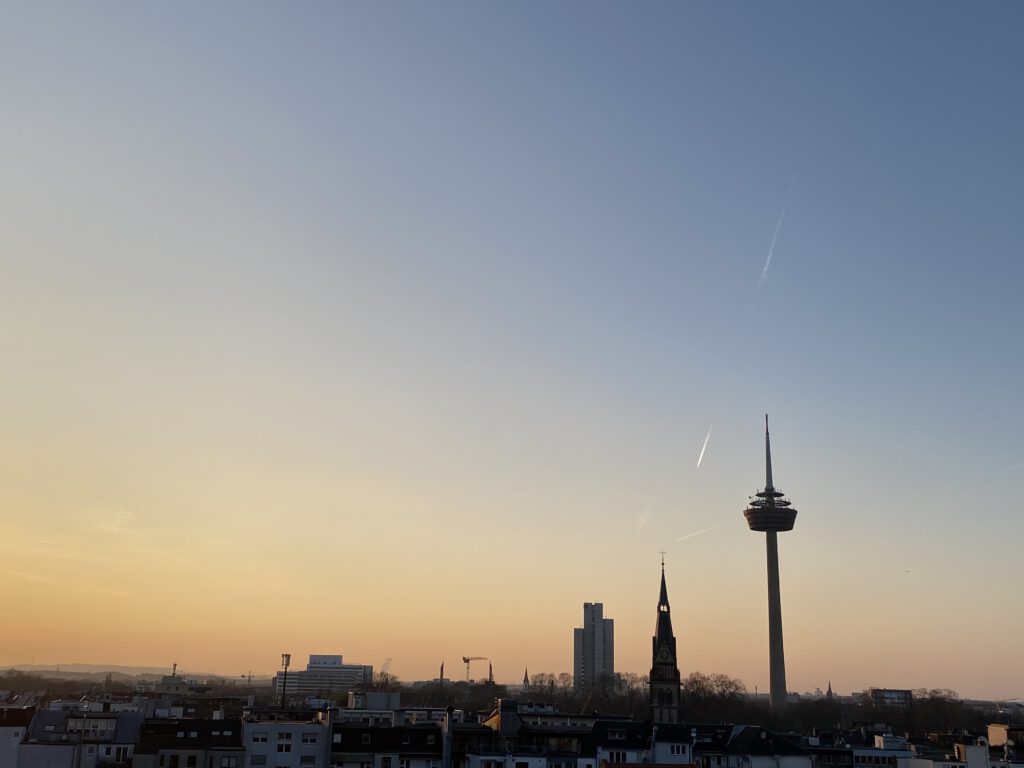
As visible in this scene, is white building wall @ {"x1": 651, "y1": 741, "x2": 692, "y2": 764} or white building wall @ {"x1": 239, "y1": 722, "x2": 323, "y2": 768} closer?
white building wall @ {"x1": 239, "y1": 722, "x2": 323, "y2": 768}

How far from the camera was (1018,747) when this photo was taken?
12556 centimetres

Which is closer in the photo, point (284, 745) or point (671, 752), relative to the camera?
point (284, 745)

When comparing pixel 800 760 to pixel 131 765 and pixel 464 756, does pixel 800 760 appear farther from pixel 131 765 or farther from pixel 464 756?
pixel 131 765

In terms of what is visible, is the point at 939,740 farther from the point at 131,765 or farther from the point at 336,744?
the point at 131,765

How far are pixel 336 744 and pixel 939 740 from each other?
90.4m

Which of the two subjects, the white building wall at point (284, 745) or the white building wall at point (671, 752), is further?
the white building wall at point (671, 752)

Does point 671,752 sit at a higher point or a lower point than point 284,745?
lower

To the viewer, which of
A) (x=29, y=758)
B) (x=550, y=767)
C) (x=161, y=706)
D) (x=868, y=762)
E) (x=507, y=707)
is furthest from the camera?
(x=161, y=706)

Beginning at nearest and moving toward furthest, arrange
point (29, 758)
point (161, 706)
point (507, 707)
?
point (29, 758) → point (507, 707) → point (161, 706)

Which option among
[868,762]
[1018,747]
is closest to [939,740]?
[1018,747]

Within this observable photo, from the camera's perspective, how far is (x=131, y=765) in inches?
3799

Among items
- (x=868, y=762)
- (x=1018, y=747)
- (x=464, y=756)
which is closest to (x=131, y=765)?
(x=464, y=756)

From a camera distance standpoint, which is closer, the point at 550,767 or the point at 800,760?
the point at 550,767

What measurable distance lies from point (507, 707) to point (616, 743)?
12.0 meters
